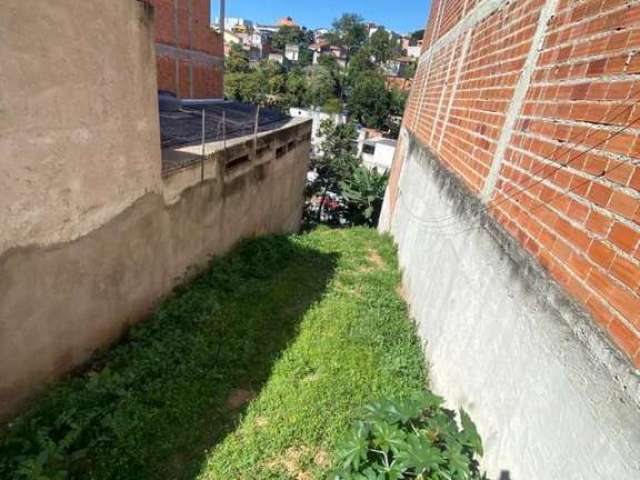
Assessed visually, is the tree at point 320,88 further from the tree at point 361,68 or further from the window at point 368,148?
the window at point 368,148

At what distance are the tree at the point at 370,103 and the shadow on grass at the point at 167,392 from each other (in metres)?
44.2

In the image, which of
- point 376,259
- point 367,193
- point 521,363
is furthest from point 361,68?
point 521,363

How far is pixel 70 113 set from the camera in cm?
293

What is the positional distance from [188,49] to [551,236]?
52.6ft

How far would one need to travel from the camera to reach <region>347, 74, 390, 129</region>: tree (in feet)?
147

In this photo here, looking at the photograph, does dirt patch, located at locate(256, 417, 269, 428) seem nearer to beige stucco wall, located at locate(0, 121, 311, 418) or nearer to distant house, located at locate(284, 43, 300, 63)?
beige stucco wall, located at locate(0, 121, 311, 418)

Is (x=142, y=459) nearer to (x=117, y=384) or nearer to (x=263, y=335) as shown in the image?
(x=117, y=384)

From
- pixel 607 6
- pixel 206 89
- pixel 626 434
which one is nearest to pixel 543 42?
pixel 607 6

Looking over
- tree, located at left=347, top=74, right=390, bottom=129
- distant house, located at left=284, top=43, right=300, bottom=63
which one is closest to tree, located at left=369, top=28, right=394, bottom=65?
tree, located at left=347, top=74, right=390, bottom=129

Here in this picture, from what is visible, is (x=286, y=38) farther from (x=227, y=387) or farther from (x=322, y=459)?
(x=322, y=459)

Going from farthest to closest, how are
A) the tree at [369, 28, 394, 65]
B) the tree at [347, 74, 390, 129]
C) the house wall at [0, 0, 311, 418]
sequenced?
1. the tree at [369, 28, 394, 65]
2. the tree at [347, 74, 390, 129]
3. the house wall at [0, 0, 311, 418]

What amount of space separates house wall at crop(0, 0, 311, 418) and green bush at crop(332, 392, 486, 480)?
2.78 metres

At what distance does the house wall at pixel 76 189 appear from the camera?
2618 mm

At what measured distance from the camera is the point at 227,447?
10.1 ft
